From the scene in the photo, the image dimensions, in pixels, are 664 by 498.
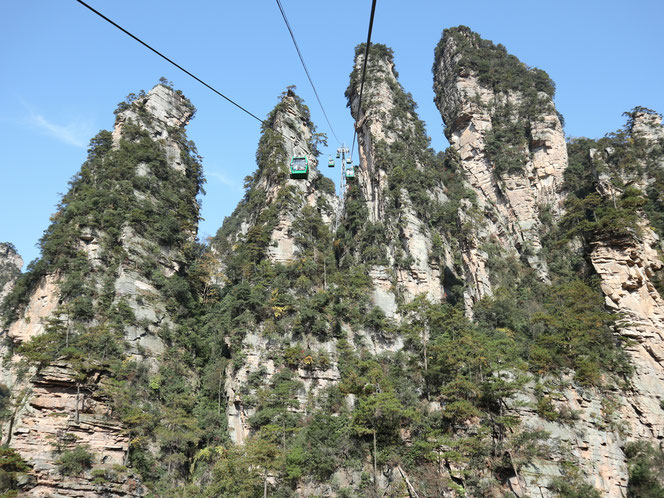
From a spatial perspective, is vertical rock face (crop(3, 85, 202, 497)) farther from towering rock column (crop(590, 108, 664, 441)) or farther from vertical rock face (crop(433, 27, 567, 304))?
towering rock column (crop(590, 108, 664, 441))

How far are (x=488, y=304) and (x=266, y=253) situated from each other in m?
16.4

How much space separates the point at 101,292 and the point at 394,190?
22.8 meters

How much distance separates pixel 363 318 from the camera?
3131 cm

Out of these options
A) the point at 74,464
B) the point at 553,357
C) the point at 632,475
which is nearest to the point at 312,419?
the point at 74,464

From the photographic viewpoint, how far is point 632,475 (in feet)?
67.5

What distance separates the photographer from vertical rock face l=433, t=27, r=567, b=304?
39.3 meters

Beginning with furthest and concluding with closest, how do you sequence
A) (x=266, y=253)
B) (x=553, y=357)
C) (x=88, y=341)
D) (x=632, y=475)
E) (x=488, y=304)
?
(x=266, y=253)
(x=488, y=304)
(x=88, y=341)
(x=553, y=357)
(x=632, y=475)

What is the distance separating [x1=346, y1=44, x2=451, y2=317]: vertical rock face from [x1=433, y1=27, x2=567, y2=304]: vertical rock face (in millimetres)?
4056

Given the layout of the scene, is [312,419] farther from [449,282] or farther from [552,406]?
[449,282]

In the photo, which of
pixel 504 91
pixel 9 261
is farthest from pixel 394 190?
pixel 9 261

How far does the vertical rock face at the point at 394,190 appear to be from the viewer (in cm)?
3391

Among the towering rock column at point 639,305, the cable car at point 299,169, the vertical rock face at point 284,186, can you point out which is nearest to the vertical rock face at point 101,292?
the vertical rock face at point 284,186

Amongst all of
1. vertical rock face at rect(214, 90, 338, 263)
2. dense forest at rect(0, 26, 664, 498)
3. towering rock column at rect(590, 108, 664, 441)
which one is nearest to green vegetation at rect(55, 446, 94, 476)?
dense forest at rect(0, 26, 664, 498)

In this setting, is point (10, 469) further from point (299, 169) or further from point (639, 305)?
point (639, 305)
